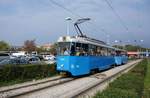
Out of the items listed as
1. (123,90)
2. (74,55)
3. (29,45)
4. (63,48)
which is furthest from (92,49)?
(29,45)

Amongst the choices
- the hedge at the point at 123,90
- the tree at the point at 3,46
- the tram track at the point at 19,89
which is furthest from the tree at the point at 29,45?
the hedge at the point at 123,90

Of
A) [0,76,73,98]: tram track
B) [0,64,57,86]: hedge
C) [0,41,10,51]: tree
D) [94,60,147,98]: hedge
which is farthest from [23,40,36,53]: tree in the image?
[94,60,147,98]: hedge

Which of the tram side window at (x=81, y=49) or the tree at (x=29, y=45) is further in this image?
the tree at (x=29, y=45)

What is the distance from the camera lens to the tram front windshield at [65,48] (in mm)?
22814

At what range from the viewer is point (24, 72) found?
883 inches

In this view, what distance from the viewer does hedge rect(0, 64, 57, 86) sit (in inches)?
795

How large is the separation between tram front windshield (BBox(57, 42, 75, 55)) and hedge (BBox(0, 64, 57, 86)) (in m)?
2.52

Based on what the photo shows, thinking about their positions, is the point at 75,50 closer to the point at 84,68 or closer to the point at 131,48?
the point at 84,68

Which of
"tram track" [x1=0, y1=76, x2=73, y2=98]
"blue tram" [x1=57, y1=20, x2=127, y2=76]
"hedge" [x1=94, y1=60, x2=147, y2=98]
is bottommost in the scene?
"tram track" [x1=0, y1=76, x2=73, y2=98]

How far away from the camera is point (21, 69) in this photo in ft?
72.3

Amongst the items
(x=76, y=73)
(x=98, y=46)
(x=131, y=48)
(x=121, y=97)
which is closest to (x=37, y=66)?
(x=76, y=73)

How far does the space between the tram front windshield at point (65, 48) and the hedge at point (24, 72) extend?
2.52 meters

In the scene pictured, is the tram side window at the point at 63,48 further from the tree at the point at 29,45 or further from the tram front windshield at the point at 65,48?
the tree at the point at 29,45

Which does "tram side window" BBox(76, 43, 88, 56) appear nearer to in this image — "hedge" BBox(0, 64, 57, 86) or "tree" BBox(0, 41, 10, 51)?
"hedge" BBox(0, 64, 57, 86)
